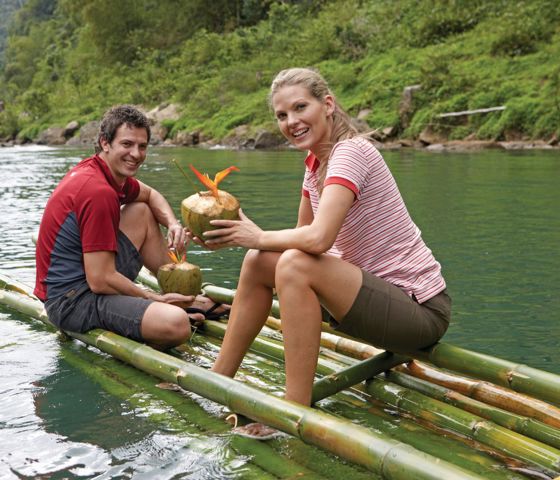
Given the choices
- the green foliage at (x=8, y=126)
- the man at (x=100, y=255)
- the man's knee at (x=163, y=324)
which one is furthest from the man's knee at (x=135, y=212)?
the green foliage at (x=8, y=126)

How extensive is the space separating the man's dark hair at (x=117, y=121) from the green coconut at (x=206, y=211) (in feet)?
3.14

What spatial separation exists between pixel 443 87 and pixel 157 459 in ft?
74.4

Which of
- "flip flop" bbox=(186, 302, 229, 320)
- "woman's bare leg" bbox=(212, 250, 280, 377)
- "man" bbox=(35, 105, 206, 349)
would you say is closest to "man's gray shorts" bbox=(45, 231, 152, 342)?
"man" bbox=(35, 105, 206, 349)

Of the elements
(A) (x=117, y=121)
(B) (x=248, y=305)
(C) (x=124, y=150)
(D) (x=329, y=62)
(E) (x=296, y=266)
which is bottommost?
(B) (x=248, y=305)

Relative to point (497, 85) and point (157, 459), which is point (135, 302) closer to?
point (157, 459)

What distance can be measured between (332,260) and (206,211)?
61 centimetres

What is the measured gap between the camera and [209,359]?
4.25 metres

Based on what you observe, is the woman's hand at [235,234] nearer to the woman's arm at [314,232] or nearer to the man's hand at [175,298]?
the woman's arm at [314,232]

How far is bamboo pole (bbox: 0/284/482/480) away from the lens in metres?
2.48

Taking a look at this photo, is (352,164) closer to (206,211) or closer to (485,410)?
(206,211)

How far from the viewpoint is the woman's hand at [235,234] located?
3373mm

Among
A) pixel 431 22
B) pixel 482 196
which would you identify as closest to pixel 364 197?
pixel 482 196

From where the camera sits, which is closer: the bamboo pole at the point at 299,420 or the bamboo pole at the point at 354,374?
the bamboo pole at the point at 299,420

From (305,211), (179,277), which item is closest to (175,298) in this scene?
(179,277)
